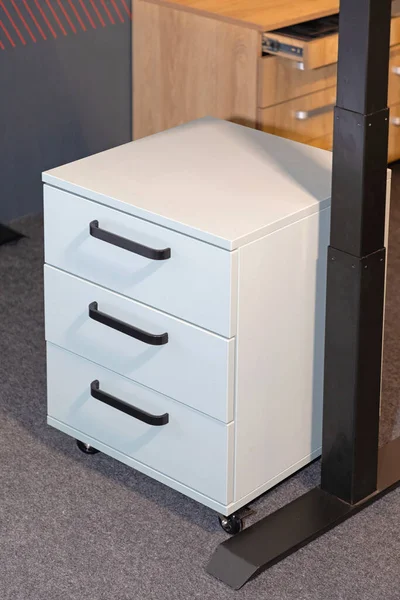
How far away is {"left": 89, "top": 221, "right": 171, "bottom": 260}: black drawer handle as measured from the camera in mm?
1729

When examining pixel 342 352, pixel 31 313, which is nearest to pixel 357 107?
pixel 342 352

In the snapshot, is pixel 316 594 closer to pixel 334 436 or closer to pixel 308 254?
pixel 334 436

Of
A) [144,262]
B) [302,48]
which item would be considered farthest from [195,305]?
[302,48]

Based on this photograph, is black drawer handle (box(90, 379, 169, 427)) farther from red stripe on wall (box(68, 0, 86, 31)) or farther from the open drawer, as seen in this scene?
red stripe on wall (box(68, 0, 86, 31))

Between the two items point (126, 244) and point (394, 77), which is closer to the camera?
point (126, 244)

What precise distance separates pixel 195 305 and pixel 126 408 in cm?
28

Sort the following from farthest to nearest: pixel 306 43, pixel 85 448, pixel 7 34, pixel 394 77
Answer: pixel 394 77
pixel 7 34
pixel 306 43
pixel 85 448

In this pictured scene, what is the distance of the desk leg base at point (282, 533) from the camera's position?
178 centimetres

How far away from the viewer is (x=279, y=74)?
2.81 m

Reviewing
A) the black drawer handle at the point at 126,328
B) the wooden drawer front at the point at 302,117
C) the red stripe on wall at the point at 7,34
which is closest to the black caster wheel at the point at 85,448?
the black drawer handle at the point at 126,328

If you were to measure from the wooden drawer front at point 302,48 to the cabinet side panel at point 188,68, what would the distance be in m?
→ 0.04

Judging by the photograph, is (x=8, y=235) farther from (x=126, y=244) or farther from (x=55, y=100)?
(x=126, y=244)

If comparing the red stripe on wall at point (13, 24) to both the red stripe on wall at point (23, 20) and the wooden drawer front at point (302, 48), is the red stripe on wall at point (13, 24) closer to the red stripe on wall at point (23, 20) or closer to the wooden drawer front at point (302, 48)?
the red stripe on wall at point (23, 20)

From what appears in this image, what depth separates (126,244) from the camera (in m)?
1.76
